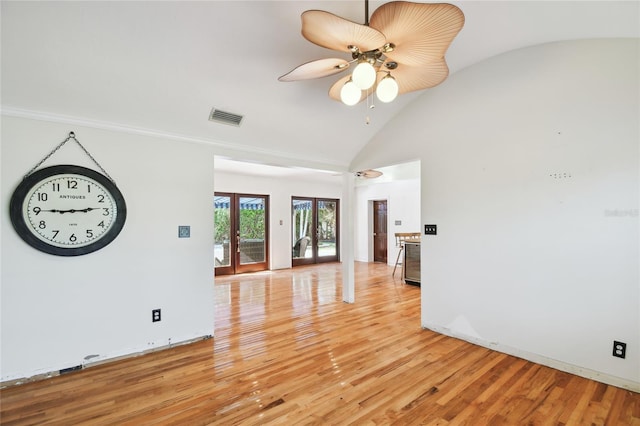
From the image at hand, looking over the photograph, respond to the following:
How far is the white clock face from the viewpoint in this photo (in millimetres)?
2461

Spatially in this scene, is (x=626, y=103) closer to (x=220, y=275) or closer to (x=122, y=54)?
(x=122, y=54)

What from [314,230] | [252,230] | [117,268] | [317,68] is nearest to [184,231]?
[117,268]

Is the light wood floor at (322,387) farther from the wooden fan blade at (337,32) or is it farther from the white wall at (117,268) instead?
the wooden fan blade at (337,32)

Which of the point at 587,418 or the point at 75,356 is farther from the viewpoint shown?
the point at 75,356

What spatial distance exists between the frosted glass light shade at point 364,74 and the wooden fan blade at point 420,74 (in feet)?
1.39

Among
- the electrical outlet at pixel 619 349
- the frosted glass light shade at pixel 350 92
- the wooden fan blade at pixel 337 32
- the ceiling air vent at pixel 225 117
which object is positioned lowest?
the electrical outlet at pixel 619 349

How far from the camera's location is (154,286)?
118 inches

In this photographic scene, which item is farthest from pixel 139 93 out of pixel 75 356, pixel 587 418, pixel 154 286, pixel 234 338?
pixel 587 418

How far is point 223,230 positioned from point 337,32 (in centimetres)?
627

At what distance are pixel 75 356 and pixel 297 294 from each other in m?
3.16

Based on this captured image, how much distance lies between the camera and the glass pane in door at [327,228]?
8.80 metres

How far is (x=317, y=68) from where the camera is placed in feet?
5.80

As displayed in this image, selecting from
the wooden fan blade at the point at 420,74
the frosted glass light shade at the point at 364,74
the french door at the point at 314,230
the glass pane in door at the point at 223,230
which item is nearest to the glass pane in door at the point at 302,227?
the french door at the point at 314,230

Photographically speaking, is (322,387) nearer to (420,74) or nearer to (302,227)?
(420,74)
